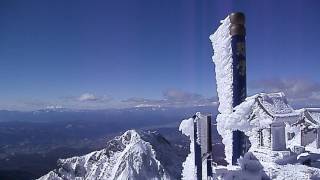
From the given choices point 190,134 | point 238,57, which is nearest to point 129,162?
point 238,57

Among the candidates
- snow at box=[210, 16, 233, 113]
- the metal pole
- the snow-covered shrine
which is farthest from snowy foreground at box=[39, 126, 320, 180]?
the snow-covered shrine

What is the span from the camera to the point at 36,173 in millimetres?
133625

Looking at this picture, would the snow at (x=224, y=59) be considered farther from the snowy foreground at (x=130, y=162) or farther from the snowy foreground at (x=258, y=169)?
the snowy foreground at (x=130, y=162)

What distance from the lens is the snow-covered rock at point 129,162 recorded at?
224 feet

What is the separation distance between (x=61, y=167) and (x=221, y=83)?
5530 cm

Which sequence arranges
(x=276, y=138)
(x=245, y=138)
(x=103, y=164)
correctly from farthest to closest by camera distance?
(x=103, y=164) < (x=245, y=138) < (x=276, y=138)

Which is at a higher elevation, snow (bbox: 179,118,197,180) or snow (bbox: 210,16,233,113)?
snow (bbox: 210,16,233,113)

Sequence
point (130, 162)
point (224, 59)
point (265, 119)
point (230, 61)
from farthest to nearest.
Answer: point (130, 162)
point (230, 61)
point (224, 59)
point (265, 119)

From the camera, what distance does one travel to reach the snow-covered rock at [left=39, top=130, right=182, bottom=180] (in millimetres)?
68375

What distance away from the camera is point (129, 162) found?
68562 millimetres

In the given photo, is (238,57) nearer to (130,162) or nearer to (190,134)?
(190,134)

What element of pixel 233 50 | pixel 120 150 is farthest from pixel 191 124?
pixel 120 150

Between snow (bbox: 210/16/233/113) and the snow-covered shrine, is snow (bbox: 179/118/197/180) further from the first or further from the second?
snow (bbox: 210/16/233/113)

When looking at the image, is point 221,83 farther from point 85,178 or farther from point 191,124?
point 85,178
